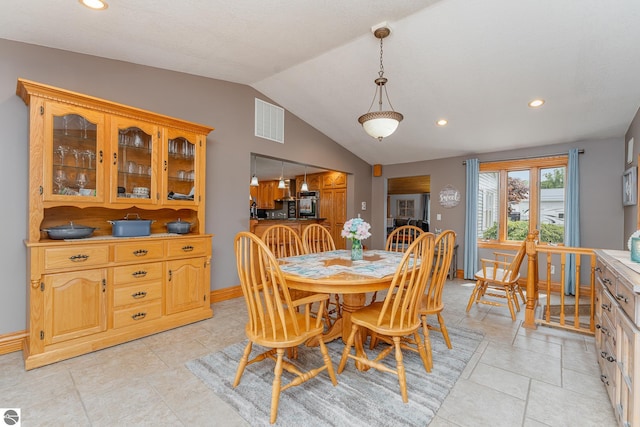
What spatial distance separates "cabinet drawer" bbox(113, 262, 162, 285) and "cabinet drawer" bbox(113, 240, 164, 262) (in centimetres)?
7

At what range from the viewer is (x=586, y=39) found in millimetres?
2361

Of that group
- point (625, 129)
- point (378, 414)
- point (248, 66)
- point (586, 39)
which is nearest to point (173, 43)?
point (248, 66)

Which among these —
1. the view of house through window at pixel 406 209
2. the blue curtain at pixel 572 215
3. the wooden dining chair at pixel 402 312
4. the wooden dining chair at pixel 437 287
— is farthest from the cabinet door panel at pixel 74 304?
the view of house through window at pixel 406 209

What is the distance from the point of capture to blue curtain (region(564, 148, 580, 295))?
4.08m

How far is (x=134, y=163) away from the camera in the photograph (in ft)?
8.97

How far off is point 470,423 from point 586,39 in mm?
3023

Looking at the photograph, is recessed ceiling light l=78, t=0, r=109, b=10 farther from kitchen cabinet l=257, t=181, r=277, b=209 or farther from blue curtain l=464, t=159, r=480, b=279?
kitchen cabinet l=257, t=181, r=277, b=209

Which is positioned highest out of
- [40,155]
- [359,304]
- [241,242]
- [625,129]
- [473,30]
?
[473,30]

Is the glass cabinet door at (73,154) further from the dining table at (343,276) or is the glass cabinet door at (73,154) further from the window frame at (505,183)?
the window frame at (505,183)

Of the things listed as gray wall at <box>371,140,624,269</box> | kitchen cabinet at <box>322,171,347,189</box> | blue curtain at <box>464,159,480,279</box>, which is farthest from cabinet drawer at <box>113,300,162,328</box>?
gray wall at <box>371,140,624,269</box>

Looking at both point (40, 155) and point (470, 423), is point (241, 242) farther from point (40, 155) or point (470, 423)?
point (40, 155)

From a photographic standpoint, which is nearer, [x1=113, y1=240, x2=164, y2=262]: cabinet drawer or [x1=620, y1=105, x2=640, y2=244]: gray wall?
[x1=113, y1=240, x2=164, y2=262]: cabinet drawer

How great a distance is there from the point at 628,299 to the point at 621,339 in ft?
0.97

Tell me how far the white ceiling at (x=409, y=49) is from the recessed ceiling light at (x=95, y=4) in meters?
0.05
